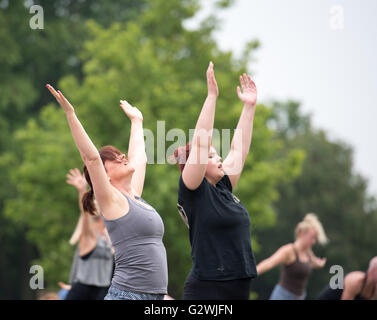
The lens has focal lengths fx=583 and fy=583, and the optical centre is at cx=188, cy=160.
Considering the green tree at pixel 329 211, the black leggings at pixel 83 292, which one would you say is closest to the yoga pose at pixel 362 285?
the black leggings at pixel 83 292

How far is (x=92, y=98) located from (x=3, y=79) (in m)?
7.35

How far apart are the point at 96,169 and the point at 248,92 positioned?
1551 millimetres

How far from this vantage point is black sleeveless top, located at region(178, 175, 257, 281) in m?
3.78

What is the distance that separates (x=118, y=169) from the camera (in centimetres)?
387

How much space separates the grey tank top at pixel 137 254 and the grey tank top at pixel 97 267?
135 inches

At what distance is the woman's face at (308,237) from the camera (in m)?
7.92

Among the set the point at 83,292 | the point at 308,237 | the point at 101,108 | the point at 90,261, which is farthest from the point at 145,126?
the point at 83,292

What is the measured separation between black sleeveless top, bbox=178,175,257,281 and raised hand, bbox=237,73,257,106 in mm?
851

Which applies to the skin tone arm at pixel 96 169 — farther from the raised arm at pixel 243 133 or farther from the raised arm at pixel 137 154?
the raised arm at pixel 243 133

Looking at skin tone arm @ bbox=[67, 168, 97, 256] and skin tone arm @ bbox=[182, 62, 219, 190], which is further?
skin tone arm @ bbox=[67, 168, 97, 256]

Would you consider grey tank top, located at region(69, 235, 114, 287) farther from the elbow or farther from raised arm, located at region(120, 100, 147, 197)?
the elbow

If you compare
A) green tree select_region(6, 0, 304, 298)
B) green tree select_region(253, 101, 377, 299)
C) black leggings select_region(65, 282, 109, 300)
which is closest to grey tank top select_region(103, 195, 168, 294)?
black leggings select_region(65, 282, 109, 300)
